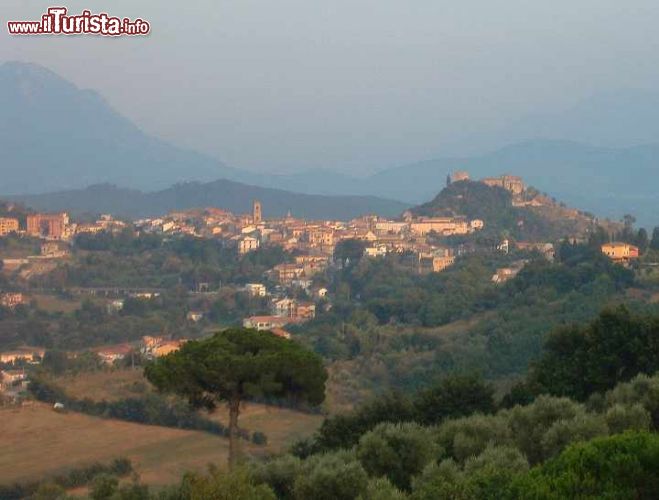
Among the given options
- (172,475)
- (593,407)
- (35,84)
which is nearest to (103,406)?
(172,475)

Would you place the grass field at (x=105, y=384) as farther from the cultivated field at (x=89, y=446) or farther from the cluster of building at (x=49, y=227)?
the cluster of building at (x=49, y=227)

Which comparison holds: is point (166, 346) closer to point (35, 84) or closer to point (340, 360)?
point (340, 360)

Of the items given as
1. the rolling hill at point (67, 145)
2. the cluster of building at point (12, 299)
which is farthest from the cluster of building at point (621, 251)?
the rolling hill at point (67, 145)

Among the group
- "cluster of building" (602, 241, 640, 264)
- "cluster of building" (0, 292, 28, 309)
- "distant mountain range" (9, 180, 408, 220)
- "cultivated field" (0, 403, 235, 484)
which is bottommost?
"cultivated field" (0, 403, 235, 484)

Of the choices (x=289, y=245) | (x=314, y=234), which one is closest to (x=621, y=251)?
(x=289, y=245)

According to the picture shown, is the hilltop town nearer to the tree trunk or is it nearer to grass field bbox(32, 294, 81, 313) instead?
grass field bbox(32, 294, 81, 313)

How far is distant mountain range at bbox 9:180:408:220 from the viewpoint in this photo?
96.6m

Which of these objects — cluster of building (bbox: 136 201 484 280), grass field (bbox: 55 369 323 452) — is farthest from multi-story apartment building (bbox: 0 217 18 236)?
grass field (bbox: 55 369 323 452)

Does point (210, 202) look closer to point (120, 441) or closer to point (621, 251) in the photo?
point (621, 251)

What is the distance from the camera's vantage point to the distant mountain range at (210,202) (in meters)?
96.6

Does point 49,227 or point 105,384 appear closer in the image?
point 105,384

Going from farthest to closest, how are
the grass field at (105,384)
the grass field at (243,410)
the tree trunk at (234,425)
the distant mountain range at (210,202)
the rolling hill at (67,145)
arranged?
the rolling hill at (67,145)
the distant mountain range at (210,202)
the grass field at (105,384)
the grass field at (243,410)
the tree trunk at (234,425)

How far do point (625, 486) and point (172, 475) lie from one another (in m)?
11.9

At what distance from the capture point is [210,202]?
9881 cm
